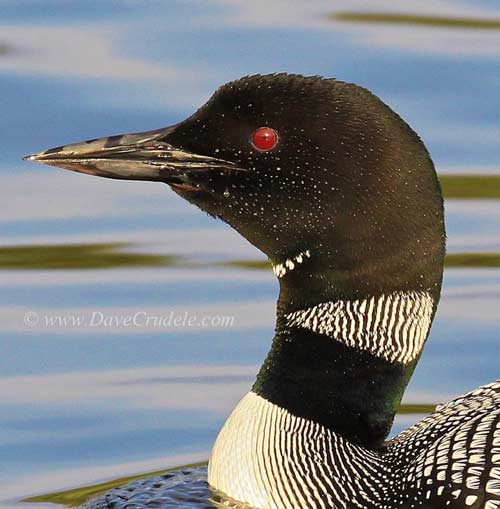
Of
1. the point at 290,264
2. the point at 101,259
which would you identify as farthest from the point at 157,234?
A: the point at 290,264

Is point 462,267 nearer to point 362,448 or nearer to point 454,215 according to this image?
point 454,215

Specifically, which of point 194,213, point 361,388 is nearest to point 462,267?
point 194,213

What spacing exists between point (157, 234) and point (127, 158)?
2200 mm

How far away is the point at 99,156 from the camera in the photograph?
221 inches

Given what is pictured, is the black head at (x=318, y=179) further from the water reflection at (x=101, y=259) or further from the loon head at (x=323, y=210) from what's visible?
the water reflection at (x=101, y=259)

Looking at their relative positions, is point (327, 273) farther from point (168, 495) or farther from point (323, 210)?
point (168, 495)

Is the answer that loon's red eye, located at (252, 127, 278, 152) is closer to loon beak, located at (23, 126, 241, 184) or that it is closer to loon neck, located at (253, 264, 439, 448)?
loon beak, located at (23, 126, 241, 184)

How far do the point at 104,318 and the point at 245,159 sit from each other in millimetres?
1894

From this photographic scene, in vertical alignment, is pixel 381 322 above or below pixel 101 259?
below

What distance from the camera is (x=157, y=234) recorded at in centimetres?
781

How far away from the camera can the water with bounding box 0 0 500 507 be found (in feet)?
21.5

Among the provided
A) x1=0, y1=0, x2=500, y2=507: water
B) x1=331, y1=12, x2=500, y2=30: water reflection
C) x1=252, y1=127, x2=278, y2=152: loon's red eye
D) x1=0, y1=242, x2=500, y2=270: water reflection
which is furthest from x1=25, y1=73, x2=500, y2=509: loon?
x1=331, y1=12, x2=500, y2=30: water reflection

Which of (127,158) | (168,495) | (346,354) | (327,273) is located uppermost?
(127,158)

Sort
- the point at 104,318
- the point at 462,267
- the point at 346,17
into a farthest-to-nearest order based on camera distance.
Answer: the point at 346,17 < the point at 462,267 < the point at 104,318
